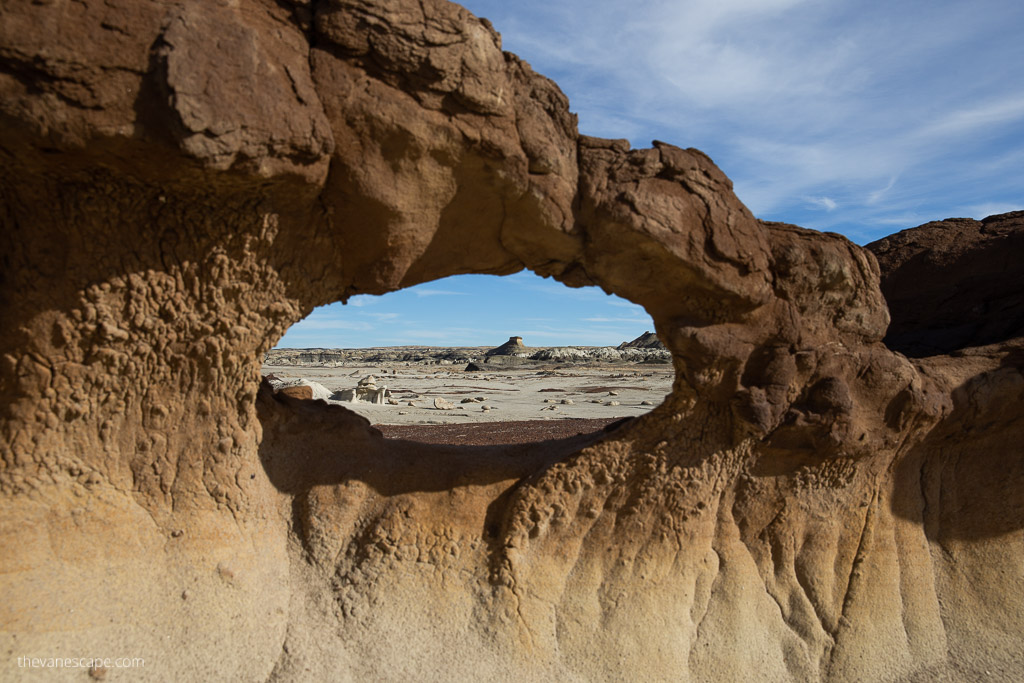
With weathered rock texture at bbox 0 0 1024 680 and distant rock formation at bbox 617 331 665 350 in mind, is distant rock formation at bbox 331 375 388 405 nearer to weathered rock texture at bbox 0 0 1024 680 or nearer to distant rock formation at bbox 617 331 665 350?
weathered rock texture at bbox 0 0 1024 680

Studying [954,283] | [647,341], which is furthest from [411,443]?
[647,341]

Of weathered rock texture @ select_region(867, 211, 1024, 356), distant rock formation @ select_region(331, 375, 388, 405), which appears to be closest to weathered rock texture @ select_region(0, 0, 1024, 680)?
weathered rock texture @ select_region(867, 211, 1024, 356)

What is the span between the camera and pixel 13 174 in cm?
230

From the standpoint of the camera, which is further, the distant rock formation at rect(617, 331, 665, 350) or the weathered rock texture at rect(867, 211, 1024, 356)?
the distant rock formation at rect(617, 331, 665, 350)

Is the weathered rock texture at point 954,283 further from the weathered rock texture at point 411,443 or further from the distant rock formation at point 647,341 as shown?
the distant rock formation at point 647,341

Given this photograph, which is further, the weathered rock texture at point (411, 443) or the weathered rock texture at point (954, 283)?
the weathered rock texture at point (954, 283)

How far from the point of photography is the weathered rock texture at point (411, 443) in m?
2.39

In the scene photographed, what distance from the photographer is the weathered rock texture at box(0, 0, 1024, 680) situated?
94.3 inches

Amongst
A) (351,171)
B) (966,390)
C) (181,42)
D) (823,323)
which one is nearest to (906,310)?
(966,390)

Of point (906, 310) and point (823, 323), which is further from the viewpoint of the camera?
point (906, 310)

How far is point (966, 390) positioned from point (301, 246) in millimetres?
3541

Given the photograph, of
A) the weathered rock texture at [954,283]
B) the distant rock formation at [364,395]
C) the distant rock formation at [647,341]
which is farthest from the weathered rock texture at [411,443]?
the distant rock formation at [647,341]

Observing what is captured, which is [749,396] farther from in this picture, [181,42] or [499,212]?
[181,42]

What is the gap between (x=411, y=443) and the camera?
3.68m
